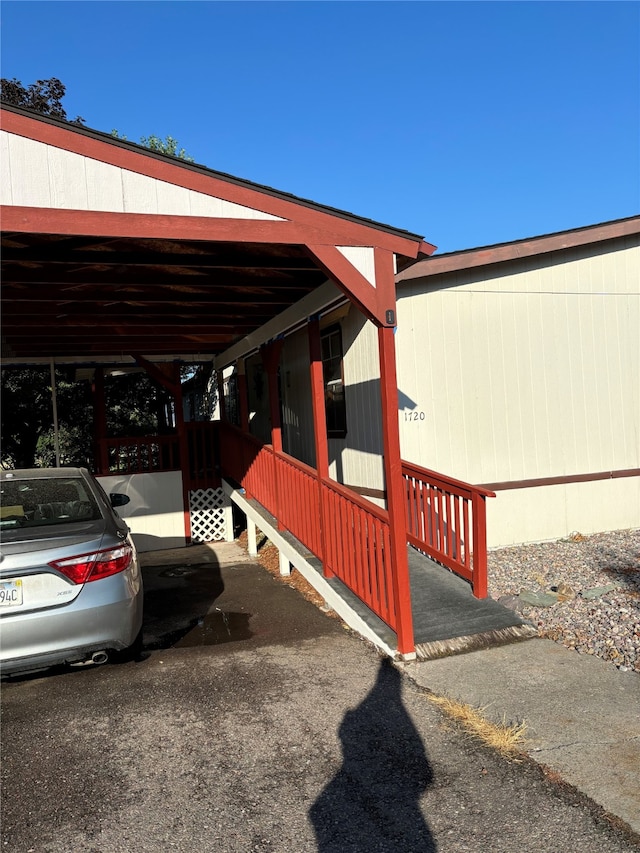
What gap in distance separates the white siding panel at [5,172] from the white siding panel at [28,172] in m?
0.02

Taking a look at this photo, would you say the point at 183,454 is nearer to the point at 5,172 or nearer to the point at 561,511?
the point at 561,511

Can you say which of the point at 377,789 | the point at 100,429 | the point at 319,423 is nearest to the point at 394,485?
the point at 319,423

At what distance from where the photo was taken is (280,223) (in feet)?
14.6

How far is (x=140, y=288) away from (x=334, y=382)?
3.73m

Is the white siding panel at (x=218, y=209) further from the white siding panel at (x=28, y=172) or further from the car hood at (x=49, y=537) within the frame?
the car hood at (x=49, y=537)

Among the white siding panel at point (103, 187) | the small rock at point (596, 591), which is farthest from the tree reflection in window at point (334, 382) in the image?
the white siding panel at point (103, 187)

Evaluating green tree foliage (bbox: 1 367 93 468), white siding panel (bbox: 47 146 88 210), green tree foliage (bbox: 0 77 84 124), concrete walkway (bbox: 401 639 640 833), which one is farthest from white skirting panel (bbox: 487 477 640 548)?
green tree foliage (bbox: 0 77 84 124)

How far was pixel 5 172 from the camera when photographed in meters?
3.81

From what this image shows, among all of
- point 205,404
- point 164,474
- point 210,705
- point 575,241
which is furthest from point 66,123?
point 205,404

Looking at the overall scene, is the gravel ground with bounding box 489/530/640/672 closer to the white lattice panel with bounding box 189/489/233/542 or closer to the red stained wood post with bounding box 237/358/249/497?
the red stained wood post with bounding box 237/358/249/497

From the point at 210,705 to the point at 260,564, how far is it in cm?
514

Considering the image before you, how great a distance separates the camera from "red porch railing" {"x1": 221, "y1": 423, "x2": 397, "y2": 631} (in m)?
4.89

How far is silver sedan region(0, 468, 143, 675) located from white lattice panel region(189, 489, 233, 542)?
6766mm

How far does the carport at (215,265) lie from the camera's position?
3.92 metres
